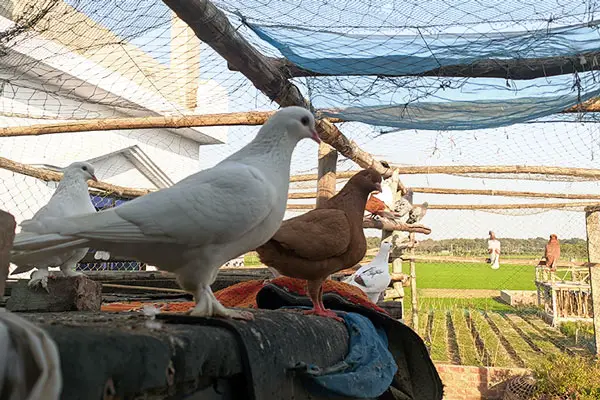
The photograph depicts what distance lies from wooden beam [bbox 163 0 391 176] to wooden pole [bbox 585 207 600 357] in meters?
4.58

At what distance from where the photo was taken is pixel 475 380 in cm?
708

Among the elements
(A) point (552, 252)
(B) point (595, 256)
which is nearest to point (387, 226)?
(B) point (595, 256)

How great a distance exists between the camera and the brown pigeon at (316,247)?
7.06 ft

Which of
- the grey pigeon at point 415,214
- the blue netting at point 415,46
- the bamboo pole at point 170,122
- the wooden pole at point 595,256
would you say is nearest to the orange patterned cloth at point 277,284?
the blue netting at point 415,46

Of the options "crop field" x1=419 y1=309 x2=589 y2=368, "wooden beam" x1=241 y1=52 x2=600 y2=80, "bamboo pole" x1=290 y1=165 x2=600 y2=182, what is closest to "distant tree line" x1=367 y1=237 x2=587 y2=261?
"crop field" x1=419 y1=309 x2=589 y2=368

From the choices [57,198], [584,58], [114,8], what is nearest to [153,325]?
[57,198]

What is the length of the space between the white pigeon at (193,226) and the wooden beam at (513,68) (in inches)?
73.5

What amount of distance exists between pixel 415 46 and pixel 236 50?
3.79ft

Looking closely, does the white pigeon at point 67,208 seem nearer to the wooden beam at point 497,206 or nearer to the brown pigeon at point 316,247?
the brown pigeon at point 316,247


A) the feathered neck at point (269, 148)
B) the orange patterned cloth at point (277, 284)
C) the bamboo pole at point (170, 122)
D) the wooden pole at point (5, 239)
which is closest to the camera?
the wooden pole at point (5, 239)

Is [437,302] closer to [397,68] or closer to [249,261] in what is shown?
[249,261]

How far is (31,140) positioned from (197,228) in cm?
740

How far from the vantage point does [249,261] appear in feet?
45.7

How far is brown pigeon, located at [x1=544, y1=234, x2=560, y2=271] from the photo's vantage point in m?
11.1
